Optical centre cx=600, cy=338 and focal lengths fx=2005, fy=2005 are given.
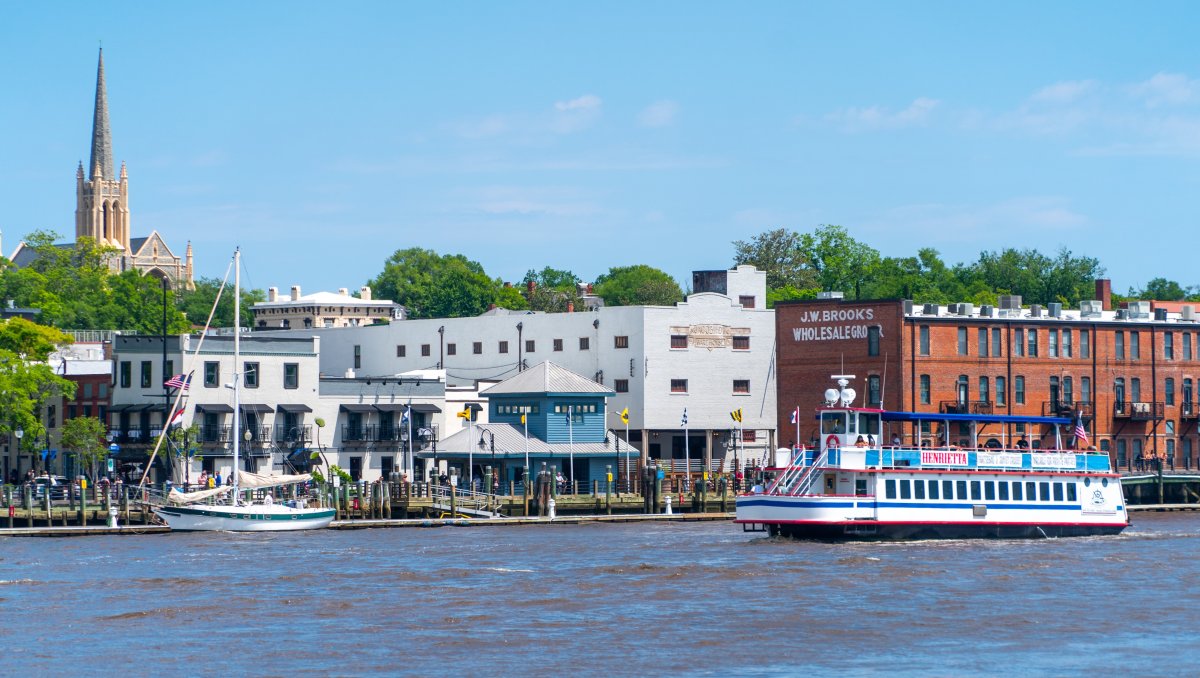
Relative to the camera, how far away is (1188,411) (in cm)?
11706

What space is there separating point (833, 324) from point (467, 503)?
3066 cm

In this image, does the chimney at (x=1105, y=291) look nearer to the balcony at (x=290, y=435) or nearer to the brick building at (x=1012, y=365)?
the brick building at (x=1012, y=365)

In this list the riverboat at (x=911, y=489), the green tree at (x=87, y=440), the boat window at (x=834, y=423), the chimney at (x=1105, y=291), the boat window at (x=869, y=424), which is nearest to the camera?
the riverboat at (x=911, y=489)

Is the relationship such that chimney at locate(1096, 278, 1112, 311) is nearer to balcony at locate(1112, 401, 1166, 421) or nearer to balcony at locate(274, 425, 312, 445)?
balcony at locate(1112, 401, 1166, 421)

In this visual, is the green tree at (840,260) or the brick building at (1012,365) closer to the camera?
the brick building at (1012,365)

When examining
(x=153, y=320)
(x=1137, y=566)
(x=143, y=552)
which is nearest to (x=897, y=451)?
(x=1137, y=566)

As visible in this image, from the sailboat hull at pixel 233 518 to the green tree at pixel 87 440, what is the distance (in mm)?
15988

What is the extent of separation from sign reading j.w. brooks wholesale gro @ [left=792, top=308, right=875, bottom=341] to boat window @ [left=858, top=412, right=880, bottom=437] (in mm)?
37722

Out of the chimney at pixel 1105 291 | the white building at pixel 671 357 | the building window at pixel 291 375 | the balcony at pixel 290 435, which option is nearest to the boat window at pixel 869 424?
the balcony at pixel 290 435

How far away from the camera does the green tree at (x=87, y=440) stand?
95.4 meters

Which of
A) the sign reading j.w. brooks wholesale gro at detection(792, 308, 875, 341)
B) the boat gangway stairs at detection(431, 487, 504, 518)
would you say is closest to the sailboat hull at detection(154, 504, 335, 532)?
the boat gangway stairs at detection(431, 487, 504, 518)

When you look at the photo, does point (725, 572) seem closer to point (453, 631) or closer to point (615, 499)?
point (453, 631)

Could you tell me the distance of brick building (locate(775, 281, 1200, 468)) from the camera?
10994cm

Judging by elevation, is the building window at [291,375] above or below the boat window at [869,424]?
above
